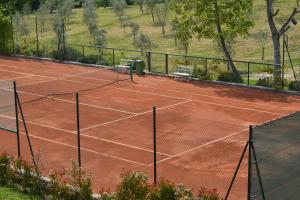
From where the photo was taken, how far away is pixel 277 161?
43.3 feet

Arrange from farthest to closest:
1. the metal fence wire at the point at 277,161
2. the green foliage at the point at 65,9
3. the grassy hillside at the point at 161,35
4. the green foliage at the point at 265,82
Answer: the green foliage at the point at 65,9
the grassy hillside at the point at 161,35
the green foliage at the point at 265,82
the metal fence wire at the point at 277,161

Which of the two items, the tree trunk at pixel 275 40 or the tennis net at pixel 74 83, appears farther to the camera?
the tree trunk at pixel 275 40

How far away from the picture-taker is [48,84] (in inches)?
1277

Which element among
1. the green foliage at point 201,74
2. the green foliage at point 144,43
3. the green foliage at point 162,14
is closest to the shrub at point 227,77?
the green foliage at point 201,74

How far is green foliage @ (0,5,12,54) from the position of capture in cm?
4175

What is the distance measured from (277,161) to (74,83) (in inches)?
817

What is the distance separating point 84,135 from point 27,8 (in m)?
63.9

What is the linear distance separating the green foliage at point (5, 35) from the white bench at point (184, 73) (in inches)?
550

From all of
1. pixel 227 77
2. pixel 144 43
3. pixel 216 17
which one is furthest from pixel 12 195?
pixel 144 43

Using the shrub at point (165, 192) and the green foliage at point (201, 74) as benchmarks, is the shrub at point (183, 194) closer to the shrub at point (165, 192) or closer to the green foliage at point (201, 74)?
the shrub at point (165, 192)

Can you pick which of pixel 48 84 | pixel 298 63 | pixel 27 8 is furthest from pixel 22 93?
pixel 27 8

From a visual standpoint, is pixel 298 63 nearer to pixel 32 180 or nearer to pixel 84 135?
pixel 84 135

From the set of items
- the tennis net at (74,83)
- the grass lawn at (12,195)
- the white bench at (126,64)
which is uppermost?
the white bench at (126,64)

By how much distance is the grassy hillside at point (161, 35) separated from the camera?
54.7m
